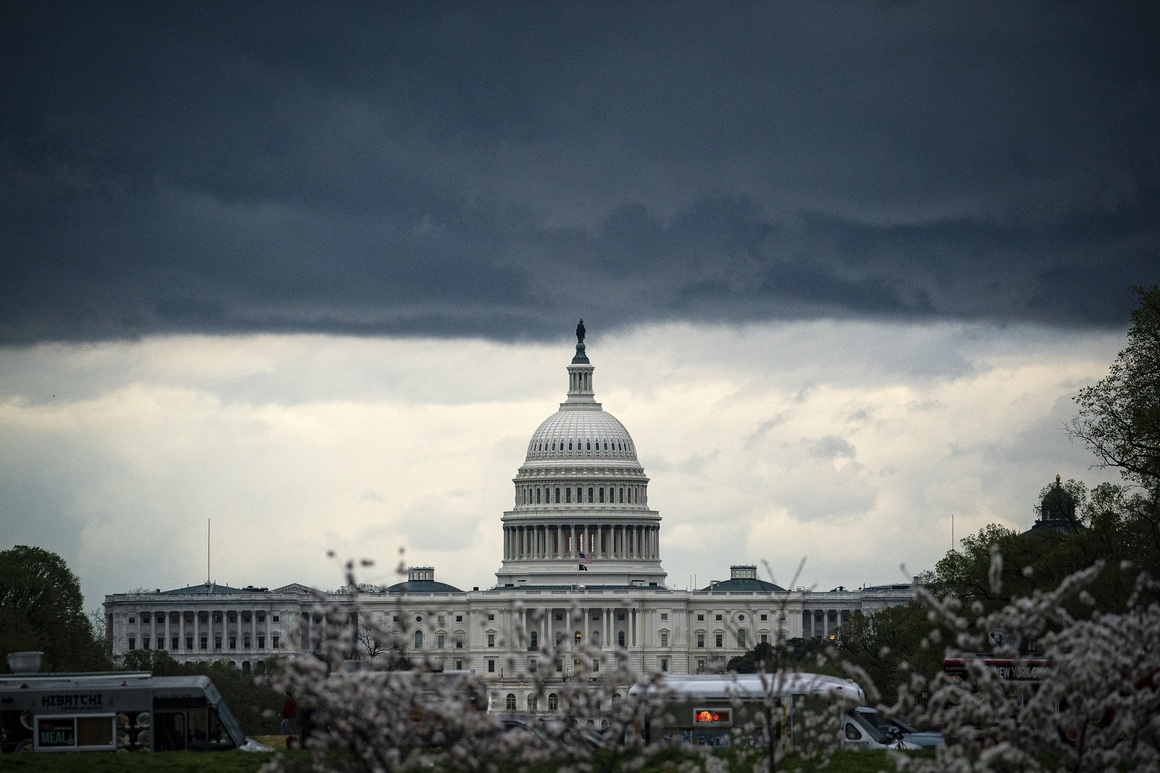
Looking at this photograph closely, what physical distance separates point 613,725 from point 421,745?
10.2ft

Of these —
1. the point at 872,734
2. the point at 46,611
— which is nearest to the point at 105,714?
the point at 872,734

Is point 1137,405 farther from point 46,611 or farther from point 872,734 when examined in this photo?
point 46,611

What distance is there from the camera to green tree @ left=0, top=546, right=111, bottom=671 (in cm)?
11656

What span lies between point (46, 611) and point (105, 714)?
6521 centimetres

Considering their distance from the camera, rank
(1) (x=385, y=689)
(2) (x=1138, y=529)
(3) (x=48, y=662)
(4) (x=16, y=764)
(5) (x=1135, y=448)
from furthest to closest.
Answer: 1. (3) (x=48, y=662)
2. (2) (x=1138, y=529)
3. (5) (x=1135, y=448)
4. (4) (x=16, y=764)
5. (1) (x=385, y=689)

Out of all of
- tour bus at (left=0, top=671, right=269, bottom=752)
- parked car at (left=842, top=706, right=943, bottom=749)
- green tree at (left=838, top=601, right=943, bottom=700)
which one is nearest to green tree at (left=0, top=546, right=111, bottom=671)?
green tree at (left=838, top=601, right=943, bottom=700)

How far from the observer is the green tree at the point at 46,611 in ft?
382

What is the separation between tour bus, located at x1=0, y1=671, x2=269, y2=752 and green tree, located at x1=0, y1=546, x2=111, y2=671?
4645cm

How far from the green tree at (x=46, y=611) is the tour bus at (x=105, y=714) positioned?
46446 mm

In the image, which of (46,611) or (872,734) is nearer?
(872,734)

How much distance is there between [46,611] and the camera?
4980 inches

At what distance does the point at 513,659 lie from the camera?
37.9 meters

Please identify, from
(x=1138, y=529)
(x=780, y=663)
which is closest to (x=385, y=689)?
(x=780, y=663)

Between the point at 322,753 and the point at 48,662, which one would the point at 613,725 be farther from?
the point at 48,662
